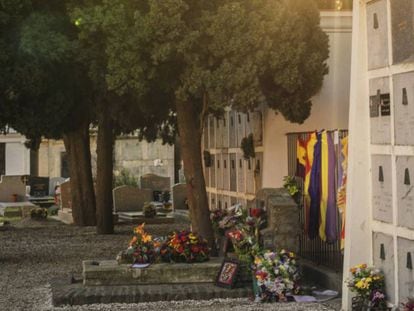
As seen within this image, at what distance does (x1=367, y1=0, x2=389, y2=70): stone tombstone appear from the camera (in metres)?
8.15

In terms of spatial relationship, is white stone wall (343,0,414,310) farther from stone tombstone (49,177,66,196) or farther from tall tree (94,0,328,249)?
stone tombstone (49,177,66,196)

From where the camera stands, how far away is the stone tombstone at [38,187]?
3422 centimetres

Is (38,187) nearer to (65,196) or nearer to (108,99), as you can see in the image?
(65,196)

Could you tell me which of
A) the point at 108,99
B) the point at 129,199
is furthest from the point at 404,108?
the point at 129,199

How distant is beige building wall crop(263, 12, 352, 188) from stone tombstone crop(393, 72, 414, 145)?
607 centimetres

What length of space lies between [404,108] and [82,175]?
15.4 m

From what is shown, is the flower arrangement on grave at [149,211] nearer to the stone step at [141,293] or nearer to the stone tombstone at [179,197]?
the stone tombstone at [179,197]

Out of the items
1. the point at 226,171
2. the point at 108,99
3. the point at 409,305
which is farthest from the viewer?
the point at 226,171

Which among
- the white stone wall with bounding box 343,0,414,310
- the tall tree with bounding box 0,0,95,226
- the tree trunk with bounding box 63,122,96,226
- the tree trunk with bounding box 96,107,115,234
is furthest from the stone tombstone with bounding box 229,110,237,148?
the white stone wall with bounding box 343,0,414,310

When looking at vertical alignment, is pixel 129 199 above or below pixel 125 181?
below

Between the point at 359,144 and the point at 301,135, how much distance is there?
4.56 meters

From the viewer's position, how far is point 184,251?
35.3ft

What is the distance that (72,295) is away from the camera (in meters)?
9.86

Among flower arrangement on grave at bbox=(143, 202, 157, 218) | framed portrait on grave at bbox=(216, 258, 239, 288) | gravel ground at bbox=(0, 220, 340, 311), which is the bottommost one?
gravel ground at bbox=(0, 220, 340, 311)
